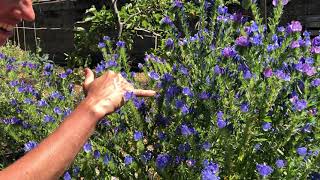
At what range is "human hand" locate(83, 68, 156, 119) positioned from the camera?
5.40ft

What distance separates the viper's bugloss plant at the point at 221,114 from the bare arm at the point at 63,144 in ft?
0.84

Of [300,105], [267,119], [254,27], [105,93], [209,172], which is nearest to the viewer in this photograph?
[105,93]

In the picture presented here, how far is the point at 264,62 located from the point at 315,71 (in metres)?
0.22

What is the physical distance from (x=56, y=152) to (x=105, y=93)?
0.95 ft

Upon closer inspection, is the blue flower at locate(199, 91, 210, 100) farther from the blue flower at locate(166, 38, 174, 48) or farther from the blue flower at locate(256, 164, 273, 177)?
the blue flower at locate(166, 38, 174, 48)

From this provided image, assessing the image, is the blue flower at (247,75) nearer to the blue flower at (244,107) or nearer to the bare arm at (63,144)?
the blue flower at (244,107)

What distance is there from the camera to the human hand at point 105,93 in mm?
1646

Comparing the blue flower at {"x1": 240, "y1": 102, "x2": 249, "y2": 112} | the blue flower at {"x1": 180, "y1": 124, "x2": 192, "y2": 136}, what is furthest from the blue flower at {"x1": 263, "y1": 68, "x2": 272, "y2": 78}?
the blue flower at {"x1": 180, "y1": 124, "x2": 192, "y2": 136}

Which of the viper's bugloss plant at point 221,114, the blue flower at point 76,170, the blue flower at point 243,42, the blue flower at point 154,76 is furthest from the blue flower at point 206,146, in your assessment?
the blue flower at point 76,170

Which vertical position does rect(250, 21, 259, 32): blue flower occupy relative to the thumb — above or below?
above

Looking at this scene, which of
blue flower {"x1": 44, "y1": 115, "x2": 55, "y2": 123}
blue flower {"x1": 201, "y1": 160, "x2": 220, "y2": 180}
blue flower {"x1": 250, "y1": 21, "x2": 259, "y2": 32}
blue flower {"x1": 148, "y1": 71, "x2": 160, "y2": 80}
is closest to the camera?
blue flower {"x1": 201, "y1": 160, "x2": 220, "y2": 180}

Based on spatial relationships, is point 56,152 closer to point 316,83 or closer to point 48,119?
point 316,83

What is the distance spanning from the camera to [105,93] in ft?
5.65

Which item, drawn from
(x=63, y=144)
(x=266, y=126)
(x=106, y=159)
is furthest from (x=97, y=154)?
(x=63, y=144)
